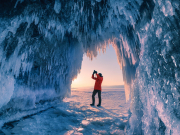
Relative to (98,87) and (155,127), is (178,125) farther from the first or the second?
(98,87)

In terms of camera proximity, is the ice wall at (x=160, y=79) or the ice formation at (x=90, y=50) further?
the ice formation at (x=90, y=50)

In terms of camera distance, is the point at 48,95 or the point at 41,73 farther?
the point at 48,95

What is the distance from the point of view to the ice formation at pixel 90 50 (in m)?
1.61

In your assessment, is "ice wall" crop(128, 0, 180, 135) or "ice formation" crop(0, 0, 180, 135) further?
"ice formation" crop(0, 0, 180, 135)

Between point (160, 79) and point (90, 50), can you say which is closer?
point (160, 79)

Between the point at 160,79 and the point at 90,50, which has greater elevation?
the point at 90,50

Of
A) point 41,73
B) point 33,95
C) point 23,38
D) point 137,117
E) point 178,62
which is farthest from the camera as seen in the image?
point 41,73

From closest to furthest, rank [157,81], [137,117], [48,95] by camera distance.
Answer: [157,81], [137,117], [48,95]

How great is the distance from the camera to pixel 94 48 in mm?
5066

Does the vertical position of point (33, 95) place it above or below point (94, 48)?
below

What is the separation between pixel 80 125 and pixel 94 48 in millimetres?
3627

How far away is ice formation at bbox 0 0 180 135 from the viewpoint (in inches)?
63.4

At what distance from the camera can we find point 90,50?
520 cm

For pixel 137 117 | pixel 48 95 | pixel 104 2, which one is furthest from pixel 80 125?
pixel 104 2
